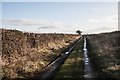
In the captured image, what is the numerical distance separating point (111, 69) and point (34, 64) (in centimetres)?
656

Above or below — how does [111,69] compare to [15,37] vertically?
below

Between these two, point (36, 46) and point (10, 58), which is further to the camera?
point (36, 46)

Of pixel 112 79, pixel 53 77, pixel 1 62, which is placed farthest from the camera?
pixel 1 62

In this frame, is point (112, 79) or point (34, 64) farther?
point (34, 64)

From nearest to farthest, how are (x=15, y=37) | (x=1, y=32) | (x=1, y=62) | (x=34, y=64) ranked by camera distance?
(x=1, y=62)
(x=34, y=64)
(x=1, y=32)
(x=15, y=37)

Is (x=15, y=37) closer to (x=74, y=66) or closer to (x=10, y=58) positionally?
(x=10, y=58)

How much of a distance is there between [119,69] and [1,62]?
8.80 m

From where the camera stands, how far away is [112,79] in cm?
1719

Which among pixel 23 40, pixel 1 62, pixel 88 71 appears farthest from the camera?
pixel 23 40

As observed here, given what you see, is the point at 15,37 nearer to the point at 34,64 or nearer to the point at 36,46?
the point at 34,64

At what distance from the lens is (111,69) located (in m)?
20.5

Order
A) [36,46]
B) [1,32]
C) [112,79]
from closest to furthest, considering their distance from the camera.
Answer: [112,79] < [1,32] < [36,46]

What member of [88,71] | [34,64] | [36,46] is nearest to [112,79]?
[88,71]

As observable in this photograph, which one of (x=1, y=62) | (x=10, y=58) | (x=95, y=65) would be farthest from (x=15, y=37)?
(x=95, y=65)
